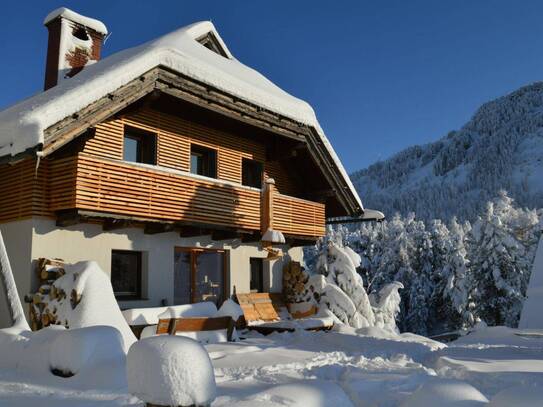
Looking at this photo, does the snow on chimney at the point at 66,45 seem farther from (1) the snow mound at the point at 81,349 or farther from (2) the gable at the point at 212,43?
(1) the snow mound at the point at 81,349

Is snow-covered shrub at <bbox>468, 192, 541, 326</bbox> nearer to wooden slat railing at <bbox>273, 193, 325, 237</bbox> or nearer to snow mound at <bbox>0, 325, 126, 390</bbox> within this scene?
wooden slat railing at <bbox>273, 193, 325, 237</bbox>

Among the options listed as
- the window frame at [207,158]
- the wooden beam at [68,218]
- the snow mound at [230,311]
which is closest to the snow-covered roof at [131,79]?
the wooden beam at [68,218]

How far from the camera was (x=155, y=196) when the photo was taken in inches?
453

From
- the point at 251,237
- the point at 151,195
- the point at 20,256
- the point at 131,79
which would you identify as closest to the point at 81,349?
the point at 20,256

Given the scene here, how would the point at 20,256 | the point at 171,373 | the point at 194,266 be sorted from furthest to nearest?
the point at 194,266
the point at 20,256
the point at 171,373

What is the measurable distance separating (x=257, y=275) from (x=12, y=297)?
28.7ft

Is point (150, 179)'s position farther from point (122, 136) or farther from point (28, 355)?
point (28, 355)

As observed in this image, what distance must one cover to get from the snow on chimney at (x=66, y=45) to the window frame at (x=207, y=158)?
4.49 metres

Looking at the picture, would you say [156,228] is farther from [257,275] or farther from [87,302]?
[257,275]

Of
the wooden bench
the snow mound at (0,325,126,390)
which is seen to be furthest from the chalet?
the snow mound at (0,325,126,390)

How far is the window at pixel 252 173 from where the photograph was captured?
1598 cm

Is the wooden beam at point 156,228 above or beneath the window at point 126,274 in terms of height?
above

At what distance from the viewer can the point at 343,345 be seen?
1075cm

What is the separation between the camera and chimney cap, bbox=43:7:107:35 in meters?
14.9
